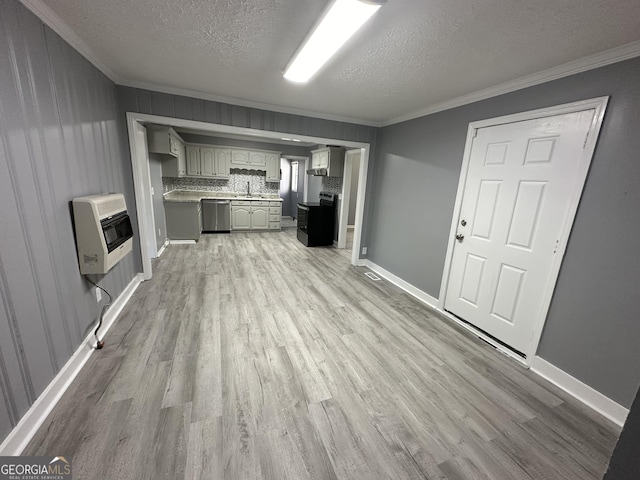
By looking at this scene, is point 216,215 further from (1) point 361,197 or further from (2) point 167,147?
(1) point 361,197

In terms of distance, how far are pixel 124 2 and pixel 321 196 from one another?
4943mm

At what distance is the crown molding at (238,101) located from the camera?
2840 mm

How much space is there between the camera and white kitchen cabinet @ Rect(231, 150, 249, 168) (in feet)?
20.6

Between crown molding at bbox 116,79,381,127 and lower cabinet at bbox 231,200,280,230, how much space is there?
10.7 ft

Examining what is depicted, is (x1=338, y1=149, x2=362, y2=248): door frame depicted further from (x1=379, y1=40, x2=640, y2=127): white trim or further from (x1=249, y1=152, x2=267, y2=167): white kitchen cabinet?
(x1=249, y1=152, x2=267, y2=167): white kitchen cabinet

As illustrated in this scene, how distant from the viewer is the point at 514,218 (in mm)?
2275

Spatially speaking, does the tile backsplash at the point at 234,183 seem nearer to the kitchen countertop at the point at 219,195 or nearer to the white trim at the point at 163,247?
the kitchen countertop at the point at 219,195

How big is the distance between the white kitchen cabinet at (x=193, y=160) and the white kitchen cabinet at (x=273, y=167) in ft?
5.38

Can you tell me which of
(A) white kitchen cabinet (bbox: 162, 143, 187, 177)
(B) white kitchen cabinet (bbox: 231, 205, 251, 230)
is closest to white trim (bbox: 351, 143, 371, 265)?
(B) white kitchen cabinet (bbox: 231, 205, 251, 230)

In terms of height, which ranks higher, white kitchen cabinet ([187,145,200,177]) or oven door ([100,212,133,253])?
white kitchen cabinet ([187,145,200,177])

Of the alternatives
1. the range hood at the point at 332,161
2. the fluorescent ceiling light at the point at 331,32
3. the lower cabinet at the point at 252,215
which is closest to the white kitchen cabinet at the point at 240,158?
the lower cabinet at the point at 252,215

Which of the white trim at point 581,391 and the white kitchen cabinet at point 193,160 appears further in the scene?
the white kitchen cabinet at point 193,160

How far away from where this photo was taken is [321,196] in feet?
20.6

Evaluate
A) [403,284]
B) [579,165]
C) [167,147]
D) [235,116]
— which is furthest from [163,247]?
[579,165]
